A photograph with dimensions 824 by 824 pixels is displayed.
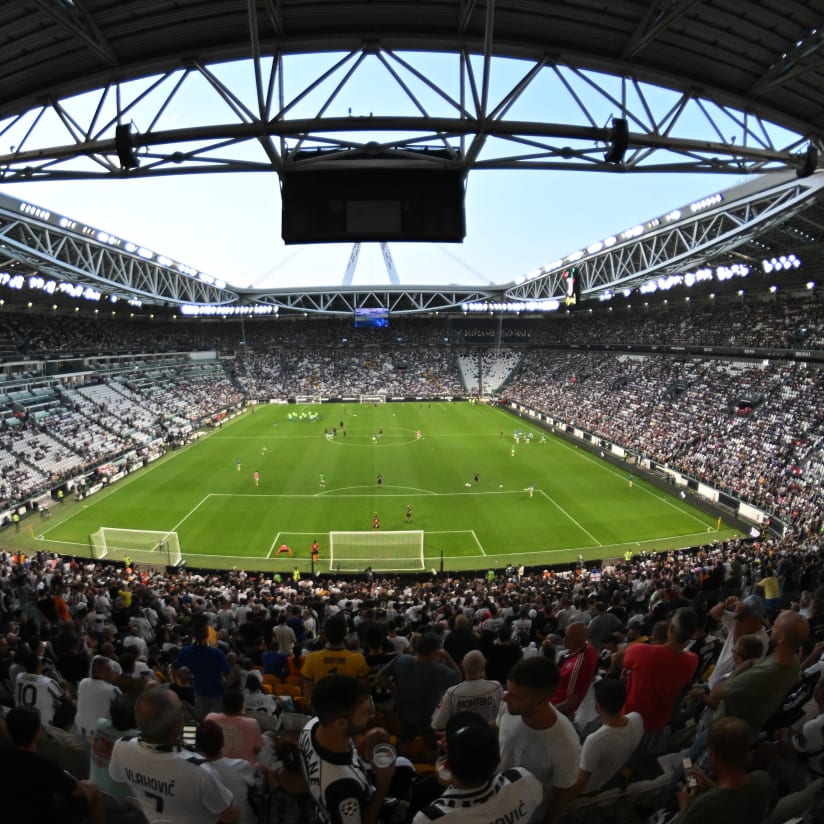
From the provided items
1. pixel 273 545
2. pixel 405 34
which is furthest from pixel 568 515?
pixel 405 34

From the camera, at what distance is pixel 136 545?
25.9 m

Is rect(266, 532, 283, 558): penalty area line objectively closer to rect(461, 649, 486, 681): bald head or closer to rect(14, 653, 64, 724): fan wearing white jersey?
rect(14, 653, 64, 724): fan wearing white jersey

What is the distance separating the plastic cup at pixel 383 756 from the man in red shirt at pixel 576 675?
7.16 feet

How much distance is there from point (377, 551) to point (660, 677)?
21.6 metres

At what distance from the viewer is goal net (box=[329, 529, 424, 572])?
2389 cm

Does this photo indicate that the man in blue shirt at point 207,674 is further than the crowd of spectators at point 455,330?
No

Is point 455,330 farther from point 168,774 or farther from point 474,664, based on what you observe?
point 168,774

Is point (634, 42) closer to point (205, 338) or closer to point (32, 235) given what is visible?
point (32, 235)

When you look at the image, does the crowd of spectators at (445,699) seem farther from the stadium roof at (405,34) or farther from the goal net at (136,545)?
the goal net at (136,545)

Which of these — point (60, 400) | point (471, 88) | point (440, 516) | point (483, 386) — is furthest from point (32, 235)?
point (483, 386)

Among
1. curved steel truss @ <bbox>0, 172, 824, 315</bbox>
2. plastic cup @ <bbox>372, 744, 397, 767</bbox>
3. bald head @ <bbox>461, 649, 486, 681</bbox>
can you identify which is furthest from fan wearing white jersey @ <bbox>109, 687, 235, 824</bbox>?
curved steel truss @ <bbox>0, 172, 824, 315</bbox>

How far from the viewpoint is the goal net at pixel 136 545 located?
24.6m

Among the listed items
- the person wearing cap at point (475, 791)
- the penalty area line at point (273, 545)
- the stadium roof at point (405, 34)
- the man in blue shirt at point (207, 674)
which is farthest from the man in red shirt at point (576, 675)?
the penalty area line at point (273, 545)

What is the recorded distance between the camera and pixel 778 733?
4.21 metres
